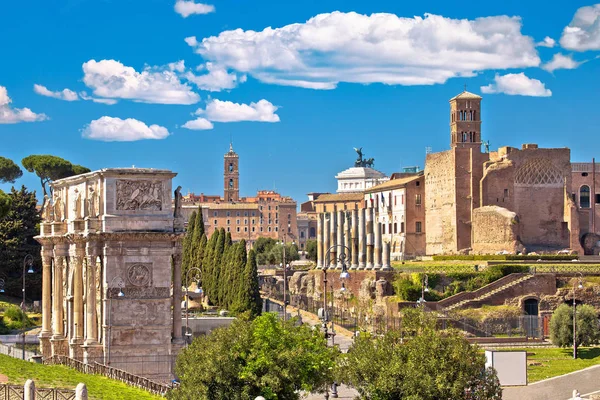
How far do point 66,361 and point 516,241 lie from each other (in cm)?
4930

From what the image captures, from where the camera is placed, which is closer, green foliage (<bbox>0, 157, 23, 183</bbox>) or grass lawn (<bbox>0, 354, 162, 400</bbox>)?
grass lawn (<bbox>0, 354, 162, 400</bbox>)

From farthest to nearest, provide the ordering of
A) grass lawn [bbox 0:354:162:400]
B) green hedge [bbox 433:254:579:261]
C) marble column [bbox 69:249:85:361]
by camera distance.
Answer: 1. green hedge [bbox 433:254:579:261]
2. marble column [bbox 69:249:85:361]
3. grass lawn [bbox 0:354:162:400]

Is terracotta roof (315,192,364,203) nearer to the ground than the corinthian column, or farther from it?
farther from it

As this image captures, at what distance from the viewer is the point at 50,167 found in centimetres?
9756

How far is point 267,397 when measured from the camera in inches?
1380

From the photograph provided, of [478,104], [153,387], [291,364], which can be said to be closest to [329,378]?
[291,364]

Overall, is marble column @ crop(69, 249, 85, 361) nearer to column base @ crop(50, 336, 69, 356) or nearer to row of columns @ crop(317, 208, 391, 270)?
column base @ crop(50, 336, 69, 356)

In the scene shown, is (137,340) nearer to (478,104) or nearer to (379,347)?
(379,347)

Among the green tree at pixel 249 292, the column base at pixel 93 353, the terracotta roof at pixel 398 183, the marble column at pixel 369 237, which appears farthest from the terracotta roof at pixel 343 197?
the column base at pixel 93 353

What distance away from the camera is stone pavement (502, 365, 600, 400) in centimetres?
4575

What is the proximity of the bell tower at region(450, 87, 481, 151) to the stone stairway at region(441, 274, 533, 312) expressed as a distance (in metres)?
24.1

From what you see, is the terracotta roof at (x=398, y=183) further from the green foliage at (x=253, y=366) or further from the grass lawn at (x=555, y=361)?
the green foliage at (x=253, y=366)

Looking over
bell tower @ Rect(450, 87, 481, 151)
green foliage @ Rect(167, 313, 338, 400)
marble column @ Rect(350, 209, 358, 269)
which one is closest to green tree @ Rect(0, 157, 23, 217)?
marble column @ Rect(350, 209, 358, 269)

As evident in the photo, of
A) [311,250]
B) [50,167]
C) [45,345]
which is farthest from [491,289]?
[311,250]
